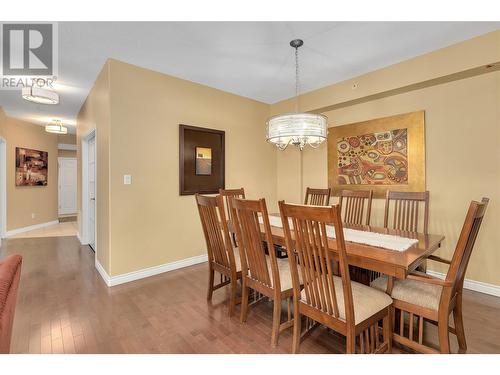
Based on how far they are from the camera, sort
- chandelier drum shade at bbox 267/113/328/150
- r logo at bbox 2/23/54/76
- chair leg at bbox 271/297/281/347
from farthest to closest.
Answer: chandelier drum shade at bbox 267/113/328/150 → r logo at bbox 2/23/54/76 → chair leg at bbox 271/297/281/347

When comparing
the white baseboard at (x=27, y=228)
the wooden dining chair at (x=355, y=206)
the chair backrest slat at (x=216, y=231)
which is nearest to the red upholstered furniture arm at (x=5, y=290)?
the chair backrest slat at (x=216, y=231)

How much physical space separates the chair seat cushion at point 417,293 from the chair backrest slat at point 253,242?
768mm

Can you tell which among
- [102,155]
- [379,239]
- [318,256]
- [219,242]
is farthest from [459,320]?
[102,155]

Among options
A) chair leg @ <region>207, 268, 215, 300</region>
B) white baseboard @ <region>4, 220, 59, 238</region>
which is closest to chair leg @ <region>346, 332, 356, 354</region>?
chair leg @ <region>207, 268, 215, 300</region>

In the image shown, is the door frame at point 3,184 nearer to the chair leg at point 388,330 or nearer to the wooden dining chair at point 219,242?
the wooden dining chair at point 219,242

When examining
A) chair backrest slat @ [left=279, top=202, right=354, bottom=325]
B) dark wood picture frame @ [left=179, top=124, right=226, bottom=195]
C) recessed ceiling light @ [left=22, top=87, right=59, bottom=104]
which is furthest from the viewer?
dark wood picture frame @ [left=179, top=124, right=226, bottom=195]

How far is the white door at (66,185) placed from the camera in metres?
7.55

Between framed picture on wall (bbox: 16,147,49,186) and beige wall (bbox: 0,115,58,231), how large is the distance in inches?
3.9

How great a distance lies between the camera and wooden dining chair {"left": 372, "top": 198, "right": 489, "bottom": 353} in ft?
4.41

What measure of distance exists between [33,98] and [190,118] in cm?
204

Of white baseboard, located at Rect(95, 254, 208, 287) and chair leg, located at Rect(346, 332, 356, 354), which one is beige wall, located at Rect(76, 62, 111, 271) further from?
chair leg, located at Rect(346, 332, 356, 354)

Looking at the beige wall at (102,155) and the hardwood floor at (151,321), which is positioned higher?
the beige wall at (102,155)

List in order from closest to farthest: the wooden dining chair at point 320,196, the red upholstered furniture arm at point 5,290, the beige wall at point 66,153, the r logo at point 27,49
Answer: the red upholstered furniture arm at point 5,290 < the r logo at point 27,49 < the wooden dining chair at point 320,196 < the beige wall at point 66,153
